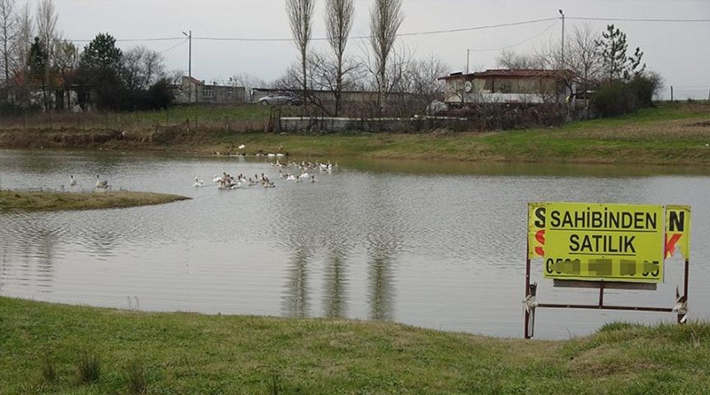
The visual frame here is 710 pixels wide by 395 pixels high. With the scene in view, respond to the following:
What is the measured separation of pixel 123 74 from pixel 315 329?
251ft

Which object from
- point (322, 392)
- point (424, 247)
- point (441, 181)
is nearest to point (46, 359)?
point (322, 392)

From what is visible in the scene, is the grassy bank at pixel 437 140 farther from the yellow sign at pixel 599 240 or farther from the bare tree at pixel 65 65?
the yellow sign at pixel 599 240

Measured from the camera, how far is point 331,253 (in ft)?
64.9

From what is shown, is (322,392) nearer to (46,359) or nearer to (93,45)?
(46,359)

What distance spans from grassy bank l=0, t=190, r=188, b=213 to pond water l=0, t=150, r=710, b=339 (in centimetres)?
109

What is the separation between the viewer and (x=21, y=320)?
31.7ft

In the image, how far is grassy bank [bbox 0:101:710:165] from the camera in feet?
172

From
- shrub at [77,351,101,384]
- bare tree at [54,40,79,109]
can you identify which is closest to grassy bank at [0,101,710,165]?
bare tree at [54,40,79,109]

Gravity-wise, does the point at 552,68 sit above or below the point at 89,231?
above

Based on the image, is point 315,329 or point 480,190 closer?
point 315,329

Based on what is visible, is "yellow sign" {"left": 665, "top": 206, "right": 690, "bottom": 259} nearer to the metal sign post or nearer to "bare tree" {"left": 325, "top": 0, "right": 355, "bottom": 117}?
the metal sign post

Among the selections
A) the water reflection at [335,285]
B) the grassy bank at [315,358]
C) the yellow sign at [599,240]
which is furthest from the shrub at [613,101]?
the grassy bank at [315,358]

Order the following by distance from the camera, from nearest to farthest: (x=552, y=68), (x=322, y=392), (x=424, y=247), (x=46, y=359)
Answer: (x=322, y=392) → (x=46, y=359) → (x=424, y=247) → (x=552, y=68)

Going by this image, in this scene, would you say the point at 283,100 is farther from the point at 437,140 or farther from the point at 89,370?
the point at 89,370
